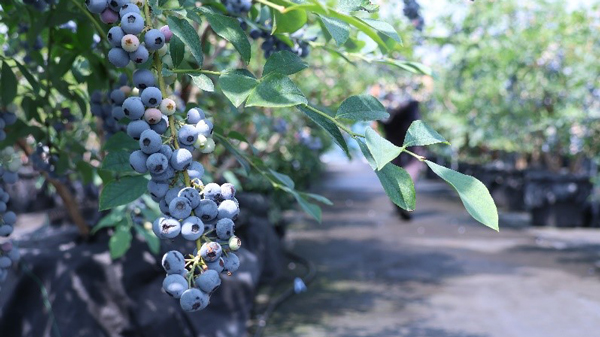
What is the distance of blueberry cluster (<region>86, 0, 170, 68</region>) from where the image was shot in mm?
1152

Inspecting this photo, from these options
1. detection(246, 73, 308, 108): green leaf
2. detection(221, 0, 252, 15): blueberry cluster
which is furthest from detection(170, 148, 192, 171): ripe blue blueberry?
detection(221, 0, 252, 15): blueberry cluster

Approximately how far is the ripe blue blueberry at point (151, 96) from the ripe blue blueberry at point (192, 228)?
7.8 inches

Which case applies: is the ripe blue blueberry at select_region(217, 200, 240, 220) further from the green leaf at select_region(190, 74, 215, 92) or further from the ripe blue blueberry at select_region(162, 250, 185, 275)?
the green leaf at select_region(190, 74, 215, 92)

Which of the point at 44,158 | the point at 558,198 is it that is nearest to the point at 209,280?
the point at 44,158

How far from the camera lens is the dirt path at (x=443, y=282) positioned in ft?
17.9

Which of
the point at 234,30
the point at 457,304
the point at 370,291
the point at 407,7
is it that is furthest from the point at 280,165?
the point at 234,30

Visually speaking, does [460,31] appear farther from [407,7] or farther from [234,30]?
[234,30]

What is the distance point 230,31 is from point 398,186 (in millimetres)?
389

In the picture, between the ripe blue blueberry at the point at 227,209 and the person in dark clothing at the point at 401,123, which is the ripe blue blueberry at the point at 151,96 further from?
the person in dark clothing at the point at 401,123

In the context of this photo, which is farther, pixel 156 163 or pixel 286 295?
pixel 286 295

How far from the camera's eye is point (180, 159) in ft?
3.62

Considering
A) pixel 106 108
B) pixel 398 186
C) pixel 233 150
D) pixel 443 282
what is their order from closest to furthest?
1. pixel 398 186
2. pixel 233 150
3. pixel 106 108
4. pixel 443 282

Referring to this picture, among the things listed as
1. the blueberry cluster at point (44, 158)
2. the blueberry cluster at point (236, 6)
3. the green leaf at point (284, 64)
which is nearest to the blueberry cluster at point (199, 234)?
the green leaf at point (284, 64)

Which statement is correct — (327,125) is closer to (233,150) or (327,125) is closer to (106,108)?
(233,150)
